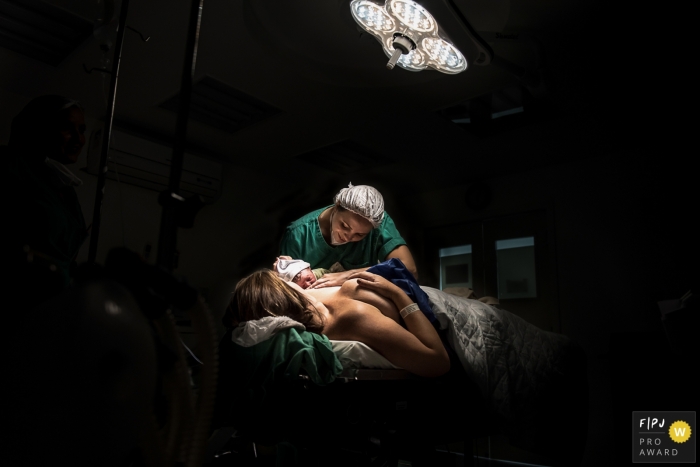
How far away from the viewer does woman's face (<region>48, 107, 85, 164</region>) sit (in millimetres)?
1144

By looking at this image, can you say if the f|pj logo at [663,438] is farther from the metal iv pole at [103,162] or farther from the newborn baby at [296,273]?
the metal iv pole at [103,162]

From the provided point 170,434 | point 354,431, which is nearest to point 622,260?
point 354,431

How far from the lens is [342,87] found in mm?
2660

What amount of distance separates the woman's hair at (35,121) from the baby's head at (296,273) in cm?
88

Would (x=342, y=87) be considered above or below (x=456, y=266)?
above

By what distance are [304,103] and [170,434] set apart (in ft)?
8.16

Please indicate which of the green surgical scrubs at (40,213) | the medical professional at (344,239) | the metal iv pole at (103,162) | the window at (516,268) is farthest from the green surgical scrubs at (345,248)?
the window at (516,268)

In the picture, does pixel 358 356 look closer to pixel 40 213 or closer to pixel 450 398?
pixel 450 398

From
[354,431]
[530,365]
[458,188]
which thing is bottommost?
[354,431]

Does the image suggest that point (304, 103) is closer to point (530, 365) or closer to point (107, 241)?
point (107, 241)

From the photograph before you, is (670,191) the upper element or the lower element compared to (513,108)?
lower

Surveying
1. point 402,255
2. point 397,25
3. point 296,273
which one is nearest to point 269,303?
point 296,273

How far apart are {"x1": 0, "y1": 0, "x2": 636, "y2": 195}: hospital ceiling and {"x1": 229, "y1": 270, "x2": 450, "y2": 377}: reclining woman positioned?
2.54 ft

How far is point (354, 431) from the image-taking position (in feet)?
3.83
